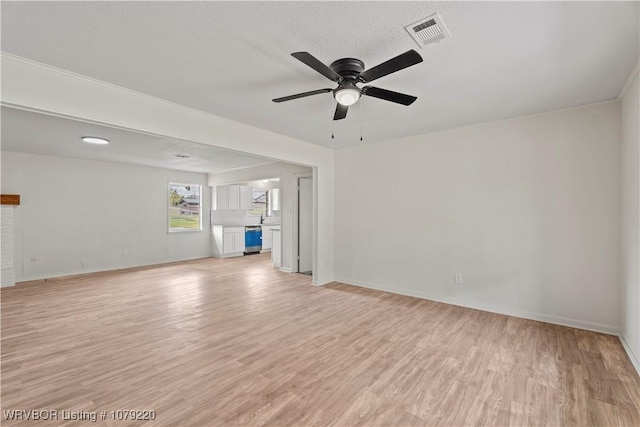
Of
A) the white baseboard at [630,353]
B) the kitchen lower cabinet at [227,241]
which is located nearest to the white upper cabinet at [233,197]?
the kitchen lower cabinet at [227,241]

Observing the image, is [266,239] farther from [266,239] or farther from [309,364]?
[309,364]

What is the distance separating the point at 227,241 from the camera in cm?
822

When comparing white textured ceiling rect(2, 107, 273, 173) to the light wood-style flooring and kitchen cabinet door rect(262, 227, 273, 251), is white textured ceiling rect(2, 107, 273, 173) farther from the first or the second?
kitchen cabinet door rect(262, 227, 273, 251)

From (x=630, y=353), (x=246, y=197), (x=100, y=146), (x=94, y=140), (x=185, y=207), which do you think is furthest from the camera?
(x=246, y=197)

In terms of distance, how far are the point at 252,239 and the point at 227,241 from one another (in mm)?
956

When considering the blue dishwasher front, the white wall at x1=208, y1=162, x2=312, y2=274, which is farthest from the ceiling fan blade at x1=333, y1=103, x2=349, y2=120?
the blue dishwasher front

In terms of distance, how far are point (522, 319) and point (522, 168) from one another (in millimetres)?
1898

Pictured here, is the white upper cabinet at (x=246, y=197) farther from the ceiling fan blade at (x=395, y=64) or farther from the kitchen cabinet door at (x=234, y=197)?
the ceiling fan blade at (x=395, y=64)

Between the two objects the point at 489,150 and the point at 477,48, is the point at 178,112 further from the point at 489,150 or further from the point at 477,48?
the point at 489,150

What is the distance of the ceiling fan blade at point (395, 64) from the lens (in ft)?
5.90

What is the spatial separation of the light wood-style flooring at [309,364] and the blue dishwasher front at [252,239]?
4579 millimetres

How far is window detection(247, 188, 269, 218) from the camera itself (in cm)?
1040

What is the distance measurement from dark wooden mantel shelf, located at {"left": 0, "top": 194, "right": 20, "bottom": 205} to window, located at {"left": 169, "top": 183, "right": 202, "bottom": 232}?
2879mm

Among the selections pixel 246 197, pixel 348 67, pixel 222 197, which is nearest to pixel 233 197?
pixel 222 197
